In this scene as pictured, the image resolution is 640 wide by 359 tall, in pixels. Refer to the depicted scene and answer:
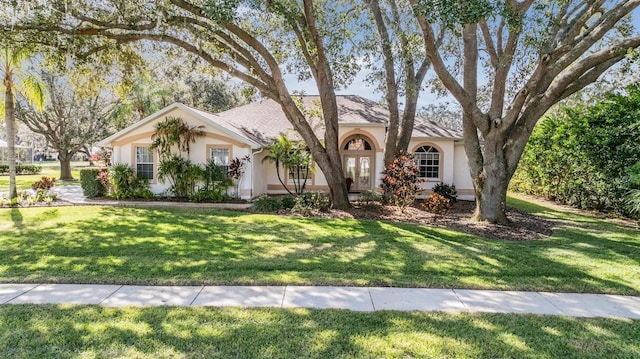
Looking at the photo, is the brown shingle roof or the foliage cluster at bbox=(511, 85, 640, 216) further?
the brown shingle roof

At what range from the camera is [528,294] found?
5.37 m

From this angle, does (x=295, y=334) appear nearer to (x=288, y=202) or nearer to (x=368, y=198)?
(x=288, y=202)

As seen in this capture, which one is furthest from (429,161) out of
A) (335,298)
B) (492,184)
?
(335,298)

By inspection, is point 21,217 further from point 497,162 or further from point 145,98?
point 145,98

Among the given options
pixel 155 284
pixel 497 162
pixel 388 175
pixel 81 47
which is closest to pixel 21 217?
pixel 81 47

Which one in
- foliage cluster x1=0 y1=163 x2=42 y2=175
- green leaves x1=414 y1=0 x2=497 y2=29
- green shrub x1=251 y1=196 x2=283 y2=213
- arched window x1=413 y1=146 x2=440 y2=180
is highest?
green leaves x1=414 y1=0 x2=497 y2=29

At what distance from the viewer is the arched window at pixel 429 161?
18062 mm

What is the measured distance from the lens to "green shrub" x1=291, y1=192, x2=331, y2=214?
1258 cm

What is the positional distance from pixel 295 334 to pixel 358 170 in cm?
1546

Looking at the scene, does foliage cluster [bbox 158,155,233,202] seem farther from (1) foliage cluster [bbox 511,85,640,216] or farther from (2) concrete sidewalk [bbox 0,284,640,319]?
(1) foliage cluster [bbox 511,85,640,216]

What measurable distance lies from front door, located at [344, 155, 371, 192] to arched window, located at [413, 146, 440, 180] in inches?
98.6

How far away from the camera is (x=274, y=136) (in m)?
18.8

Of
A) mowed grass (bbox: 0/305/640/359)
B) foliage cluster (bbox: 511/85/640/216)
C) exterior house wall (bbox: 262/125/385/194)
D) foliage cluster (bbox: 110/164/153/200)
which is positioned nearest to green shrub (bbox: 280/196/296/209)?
exterior house wall (bbox: 262/125/385/194)

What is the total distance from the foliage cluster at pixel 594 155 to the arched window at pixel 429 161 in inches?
178
